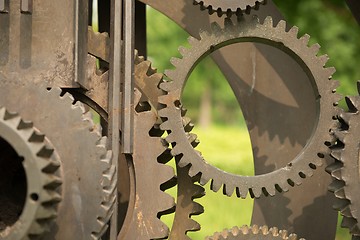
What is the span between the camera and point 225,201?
24.0ft

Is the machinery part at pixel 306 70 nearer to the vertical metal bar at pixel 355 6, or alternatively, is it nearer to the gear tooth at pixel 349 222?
the gear tooth at pixel 349 222

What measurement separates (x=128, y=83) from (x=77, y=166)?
14.2 inches

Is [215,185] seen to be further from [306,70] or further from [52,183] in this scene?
[52,183]

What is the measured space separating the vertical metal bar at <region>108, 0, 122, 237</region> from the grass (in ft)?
10.9

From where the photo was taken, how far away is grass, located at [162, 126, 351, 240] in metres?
6.43

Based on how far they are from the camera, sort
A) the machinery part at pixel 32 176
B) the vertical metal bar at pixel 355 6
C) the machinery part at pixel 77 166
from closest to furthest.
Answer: the machinery part at pixel 32 176 → the machinery part at pixel 77 166 → the vertical metal bar at pixel 355 6

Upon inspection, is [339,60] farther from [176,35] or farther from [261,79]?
[176,35]

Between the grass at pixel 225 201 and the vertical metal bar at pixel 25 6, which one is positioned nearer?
the vertical metal bar at pixel 25 6

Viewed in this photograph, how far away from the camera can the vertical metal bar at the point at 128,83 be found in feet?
9.16

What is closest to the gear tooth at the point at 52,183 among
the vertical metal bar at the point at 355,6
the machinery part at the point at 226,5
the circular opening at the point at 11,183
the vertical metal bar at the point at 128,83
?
the circular opening at the point at 11,183

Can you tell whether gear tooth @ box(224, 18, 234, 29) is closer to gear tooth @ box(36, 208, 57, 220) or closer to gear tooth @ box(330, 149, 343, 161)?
gear tooth @ box(330, 149, 343, 161)

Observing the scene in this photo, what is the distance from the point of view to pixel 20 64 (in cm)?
272

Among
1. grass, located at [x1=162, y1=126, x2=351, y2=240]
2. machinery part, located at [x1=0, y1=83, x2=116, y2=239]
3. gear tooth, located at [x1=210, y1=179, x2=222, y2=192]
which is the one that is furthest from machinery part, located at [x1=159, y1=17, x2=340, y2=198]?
grass, located at [x1=162, y1=126, x2=351, y2=240]

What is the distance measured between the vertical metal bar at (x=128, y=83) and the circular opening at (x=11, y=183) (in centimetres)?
32
